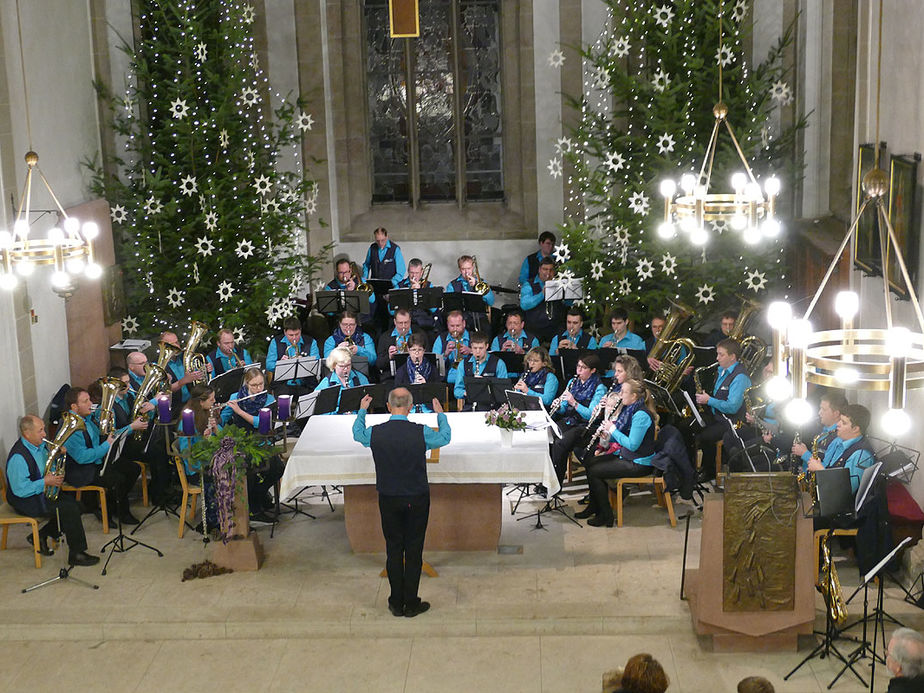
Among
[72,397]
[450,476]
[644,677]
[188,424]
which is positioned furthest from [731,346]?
[72,397]

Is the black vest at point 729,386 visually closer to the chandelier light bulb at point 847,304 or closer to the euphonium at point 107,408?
the euphonium at point 107,408

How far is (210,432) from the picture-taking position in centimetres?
1080

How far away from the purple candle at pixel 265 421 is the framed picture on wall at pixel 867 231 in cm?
494

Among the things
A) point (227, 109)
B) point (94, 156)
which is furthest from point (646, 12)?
point (94, 156)

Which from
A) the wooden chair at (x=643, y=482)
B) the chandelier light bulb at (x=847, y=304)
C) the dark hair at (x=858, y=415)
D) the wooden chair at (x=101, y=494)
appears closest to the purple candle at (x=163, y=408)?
the wooden chair at (x=101, y=494)

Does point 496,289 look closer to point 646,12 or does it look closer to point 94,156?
point 646,12

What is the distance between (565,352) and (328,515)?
2980mm

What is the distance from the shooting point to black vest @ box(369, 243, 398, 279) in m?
15.6

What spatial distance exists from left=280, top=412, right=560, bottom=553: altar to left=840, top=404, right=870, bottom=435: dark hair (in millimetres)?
2381

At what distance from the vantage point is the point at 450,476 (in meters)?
9.88

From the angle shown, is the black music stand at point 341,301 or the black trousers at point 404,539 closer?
the black trousers at point 404,539

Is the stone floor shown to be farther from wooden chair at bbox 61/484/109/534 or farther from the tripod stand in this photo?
wooden chair at bbox 61/484/109/534

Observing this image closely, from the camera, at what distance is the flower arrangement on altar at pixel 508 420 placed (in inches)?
394

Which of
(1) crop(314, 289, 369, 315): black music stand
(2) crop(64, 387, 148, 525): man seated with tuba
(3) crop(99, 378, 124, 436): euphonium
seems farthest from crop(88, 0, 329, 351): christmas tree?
(2) crop(64, 387, 148, 525): man seated with tuba
